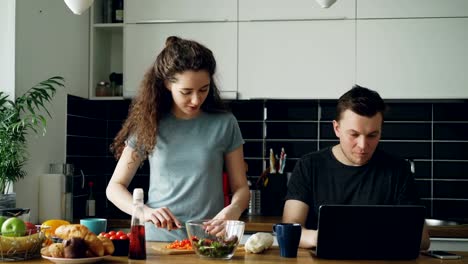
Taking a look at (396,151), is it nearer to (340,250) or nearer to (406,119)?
(406,119)

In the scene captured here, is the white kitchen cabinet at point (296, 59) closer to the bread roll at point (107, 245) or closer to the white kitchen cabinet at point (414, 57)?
the white kitchen cabinet at point (414, 57)

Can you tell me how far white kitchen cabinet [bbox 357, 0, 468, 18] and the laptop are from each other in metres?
2.01

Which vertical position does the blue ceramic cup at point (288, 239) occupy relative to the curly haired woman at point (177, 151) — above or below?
below

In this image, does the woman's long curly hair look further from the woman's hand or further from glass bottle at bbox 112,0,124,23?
glass bottle at bbox 112,0,124,23

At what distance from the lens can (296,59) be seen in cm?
362

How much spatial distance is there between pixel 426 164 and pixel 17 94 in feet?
7.83

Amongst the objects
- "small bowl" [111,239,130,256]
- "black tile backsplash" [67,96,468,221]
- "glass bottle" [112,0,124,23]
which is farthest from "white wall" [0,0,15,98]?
"small bowl" [111,239,130,256]

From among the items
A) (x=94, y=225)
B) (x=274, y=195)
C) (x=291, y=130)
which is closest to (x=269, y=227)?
(x=274, y=195)

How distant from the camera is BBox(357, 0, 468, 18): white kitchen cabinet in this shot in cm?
354

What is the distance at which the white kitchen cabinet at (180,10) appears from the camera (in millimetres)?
3672

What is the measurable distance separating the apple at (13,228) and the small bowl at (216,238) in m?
0.47

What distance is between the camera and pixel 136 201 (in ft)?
5.93

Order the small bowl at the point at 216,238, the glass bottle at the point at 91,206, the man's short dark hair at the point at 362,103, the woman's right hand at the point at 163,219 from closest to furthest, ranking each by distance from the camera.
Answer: the small bowl at the point at 216,238 < the woman's right hand at the point at 163,219 < the man's short dark hair at the point at 362,103 < the glass bottle at the point at 91,206

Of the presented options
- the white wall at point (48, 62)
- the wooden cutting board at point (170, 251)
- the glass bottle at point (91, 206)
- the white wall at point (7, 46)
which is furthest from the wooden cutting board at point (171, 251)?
the glass bottle at point (91, 206)
